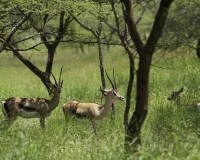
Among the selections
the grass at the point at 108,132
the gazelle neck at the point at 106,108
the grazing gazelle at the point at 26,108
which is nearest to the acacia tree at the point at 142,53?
the grass at the point at 108,132

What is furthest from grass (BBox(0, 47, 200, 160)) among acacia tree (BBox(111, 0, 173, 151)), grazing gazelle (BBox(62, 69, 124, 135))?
acacia tree (BBox(111, 0, 173, 151))

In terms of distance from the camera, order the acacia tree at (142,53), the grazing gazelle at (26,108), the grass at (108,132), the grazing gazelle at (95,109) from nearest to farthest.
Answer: the acacia tree at (142,53) → the grass at (108,132) → the grazing gazelle at (95,109) → the grazing gazelle at (26,108)

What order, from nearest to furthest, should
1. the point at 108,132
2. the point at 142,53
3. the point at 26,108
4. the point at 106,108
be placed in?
the point at 142,53
the point at 108,132
the point at 106,108
the point at 26,108

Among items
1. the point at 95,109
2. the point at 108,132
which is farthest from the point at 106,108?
the point at 108,132

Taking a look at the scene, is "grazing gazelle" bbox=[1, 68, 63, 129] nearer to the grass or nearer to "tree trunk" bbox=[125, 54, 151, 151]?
the grass

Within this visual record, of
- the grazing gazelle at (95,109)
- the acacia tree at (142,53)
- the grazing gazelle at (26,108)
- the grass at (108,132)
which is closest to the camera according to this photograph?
the acacia tree at (142,53)

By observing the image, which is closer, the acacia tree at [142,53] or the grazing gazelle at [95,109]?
the acacia tree at [142,53]

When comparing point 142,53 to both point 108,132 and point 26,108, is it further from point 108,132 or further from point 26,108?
point 26,108

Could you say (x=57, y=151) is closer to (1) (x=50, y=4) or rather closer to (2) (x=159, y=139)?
(2) (x=159, y=139)

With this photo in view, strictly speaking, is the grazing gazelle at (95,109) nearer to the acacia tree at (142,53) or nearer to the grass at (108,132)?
the grass at (108,132)

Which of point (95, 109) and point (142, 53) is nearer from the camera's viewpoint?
point (142, 53)

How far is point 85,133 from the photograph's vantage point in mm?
6320

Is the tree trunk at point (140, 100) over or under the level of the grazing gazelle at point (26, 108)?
over

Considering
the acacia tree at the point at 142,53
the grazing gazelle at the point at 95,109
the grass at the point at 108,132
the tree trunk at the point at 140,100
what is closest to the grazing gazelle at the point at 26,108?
the grass at the point at 108,132
